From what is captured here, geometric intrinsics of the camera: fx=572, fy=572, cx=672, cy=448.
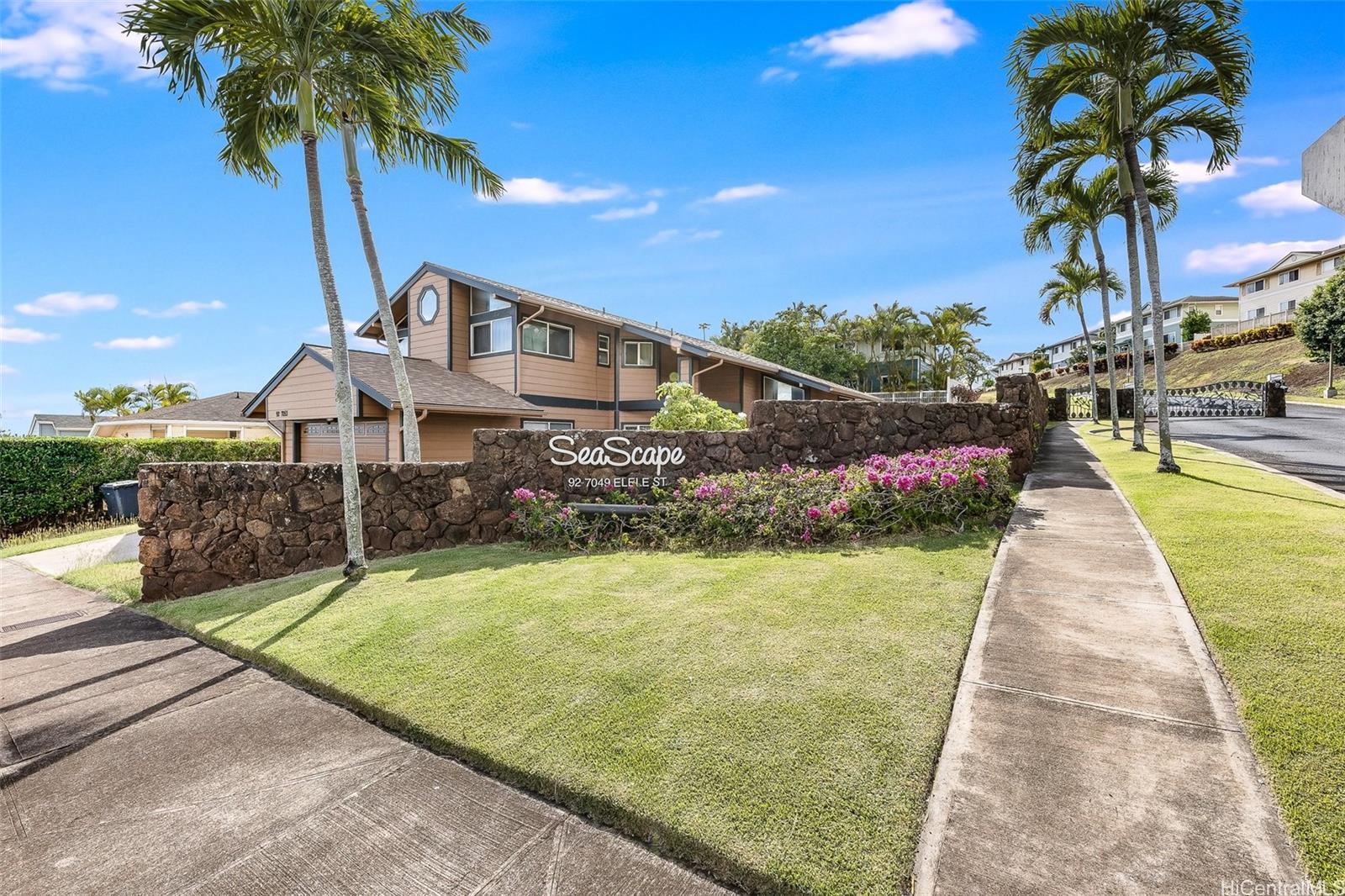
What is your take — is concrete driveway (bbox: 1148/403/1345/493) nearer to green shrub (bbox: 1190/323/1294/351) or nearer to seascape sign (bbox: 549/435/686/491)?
seascape sign (bbox: 549/435/686/491)

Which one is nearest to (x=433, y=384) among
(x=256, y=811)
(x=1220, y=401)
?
(x=256, y=811)

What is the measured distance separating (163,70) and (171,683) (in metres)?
7.35

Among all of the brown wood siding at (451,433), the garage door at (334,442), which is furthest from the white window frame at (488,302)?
the garage door at (334,442)

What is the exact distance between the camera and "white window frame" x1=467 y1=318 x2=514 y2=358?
16.4 m

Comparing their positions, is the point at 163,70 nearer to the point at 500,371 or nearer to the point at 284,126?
the point at 284,126

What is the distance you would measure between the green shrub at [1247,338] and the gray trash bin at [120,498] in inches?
2418

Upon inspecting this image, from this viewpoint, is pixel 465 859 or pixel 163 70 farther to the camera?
pixel 163 70

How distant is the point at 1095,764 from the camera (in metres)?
2.75

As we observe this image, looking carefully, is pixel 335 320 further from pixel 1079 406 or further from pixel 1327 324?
pixel 1327 324

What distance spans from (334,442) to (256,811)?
1399 centimetres

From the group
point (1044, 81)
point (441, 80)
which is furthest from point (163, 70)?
point (1044, 81)

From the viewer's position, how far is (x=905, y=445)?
948 cm

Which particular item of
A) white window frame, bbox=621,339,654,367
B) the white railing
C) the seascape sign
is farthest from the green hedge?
the white railing

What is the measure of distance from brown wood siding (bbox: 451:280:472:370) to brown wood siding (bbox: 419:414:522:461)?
2762 millimetres
